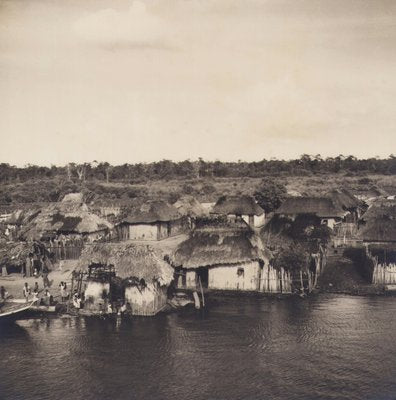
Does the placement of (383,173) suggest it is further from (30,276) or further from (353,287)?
(30,276)

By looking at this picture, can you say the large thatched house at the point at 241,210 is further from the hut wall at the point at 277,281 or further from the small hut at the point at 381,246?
the hut wall at the point at 277,281

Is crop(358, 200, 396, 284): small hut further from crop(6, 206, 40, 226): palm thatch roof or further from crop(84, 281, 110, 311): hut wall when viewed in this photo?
crop(6, 206, 40, 226): palm thatch roof

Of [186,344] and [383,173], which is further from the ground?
[383,173]

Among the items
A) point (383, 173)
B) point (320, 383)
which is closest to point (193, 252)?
point (320, 383)

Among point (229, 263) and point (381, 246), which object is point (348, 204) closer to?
point (381, 246)

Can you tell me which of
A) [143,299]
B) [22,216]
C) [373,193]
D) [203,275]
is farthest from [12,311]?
[373,193]

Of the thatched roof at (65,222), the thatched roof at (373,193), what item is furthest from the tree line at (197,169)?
the thatched roof at (65,222)

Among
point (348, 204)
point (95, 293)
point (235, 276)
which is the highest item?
point (348, 204)
